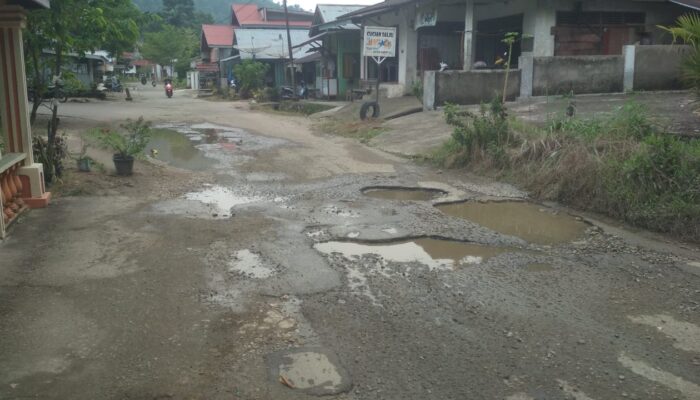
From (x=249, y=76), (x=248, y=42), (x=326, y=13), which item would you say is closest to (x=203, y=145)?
(x=326, y=13)

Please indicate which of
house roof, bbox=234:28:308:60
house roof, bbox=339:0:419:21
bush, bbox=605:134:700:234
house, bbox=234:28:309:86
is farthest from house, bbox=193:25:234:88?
bush, bbox=605:134:700:234

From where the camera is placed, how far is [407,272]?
5.57m

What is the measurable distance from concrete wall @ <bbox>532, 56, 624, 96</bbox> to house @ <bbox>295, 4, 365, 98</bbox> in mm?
14263

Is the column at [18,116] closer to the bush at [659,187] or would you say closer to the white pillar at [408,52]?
the bush at [659,187]

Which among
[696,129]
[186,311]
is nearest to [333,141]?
[696,129]

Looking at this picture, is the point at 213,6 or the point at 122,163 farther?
the point at 213,6

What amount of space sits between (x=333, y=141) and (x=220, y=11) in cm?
8712

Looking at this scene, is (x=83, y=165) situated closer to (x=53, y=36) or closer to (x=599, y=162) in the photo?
(x=53, y=36)

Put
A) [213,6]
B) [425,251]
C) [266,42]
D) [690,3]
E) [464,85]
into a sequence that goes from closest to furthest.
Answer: [425,251]
[464,85]
[690,3]
[266,42]
[213,6]

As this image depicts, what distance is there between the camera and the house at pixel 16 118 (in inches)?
287

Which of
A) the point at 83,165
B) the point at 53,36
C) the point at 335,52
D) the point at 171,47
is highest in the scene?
the point at 171,47

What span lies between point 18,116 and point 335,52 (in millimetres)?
24174

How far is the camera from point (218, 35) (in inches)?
2021

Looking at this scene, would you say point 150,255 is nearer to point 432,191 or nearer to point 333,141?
point 432,191
